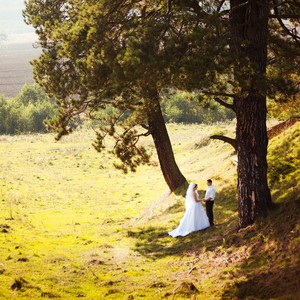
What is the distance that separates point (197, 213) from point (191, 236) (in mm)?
781

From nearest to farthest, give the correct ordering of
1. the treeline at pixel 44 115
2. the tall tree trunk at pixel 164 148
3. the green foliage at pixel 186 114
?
the tall tree trunk at pixel 164 148 < the treeline at pixel 44 115 < the green foliage at pixel 186 114

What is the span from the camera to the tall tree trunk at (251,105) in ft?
34.0

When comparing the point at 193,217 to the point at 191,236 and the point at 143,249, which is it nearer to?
the point at 191,236

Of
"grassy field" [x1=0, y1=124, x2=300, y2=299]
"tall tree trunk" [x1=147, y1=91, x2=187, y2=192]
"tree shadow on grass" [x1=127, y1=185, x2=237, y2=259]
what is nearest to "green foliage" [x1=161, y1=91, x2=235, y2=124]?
"grassy field" [x1=0, y1=124, x2=300, y2=299]

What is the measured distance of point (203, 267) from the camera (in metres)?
10.7

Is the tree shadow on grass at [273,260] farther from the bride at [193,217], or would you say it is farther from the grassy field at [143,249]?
the bride at [193,217]

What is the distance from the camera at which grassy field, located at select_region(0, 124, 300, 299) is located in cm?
941

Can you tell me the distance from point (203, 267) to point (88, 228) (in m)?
9.12

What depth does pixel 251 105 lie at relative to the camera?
1099cm

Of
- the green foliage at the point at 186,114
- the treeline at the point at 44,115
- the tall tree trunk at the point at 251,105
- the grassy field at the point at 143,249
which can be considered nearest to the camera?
the grassy field at the point at 143,249

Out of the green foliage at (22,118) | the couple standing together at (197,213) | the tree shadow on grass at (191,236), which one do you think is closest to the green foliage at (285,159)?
the tree shadow on grass at (191,236)

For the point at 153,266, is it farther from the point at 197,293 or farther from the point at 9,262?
the point at 9,262

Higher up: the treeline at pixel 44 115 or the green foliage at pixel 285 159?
the treeline at pixel 44 115

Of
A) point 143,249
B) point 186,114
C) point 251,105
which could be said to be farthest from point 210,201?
point 186,114
